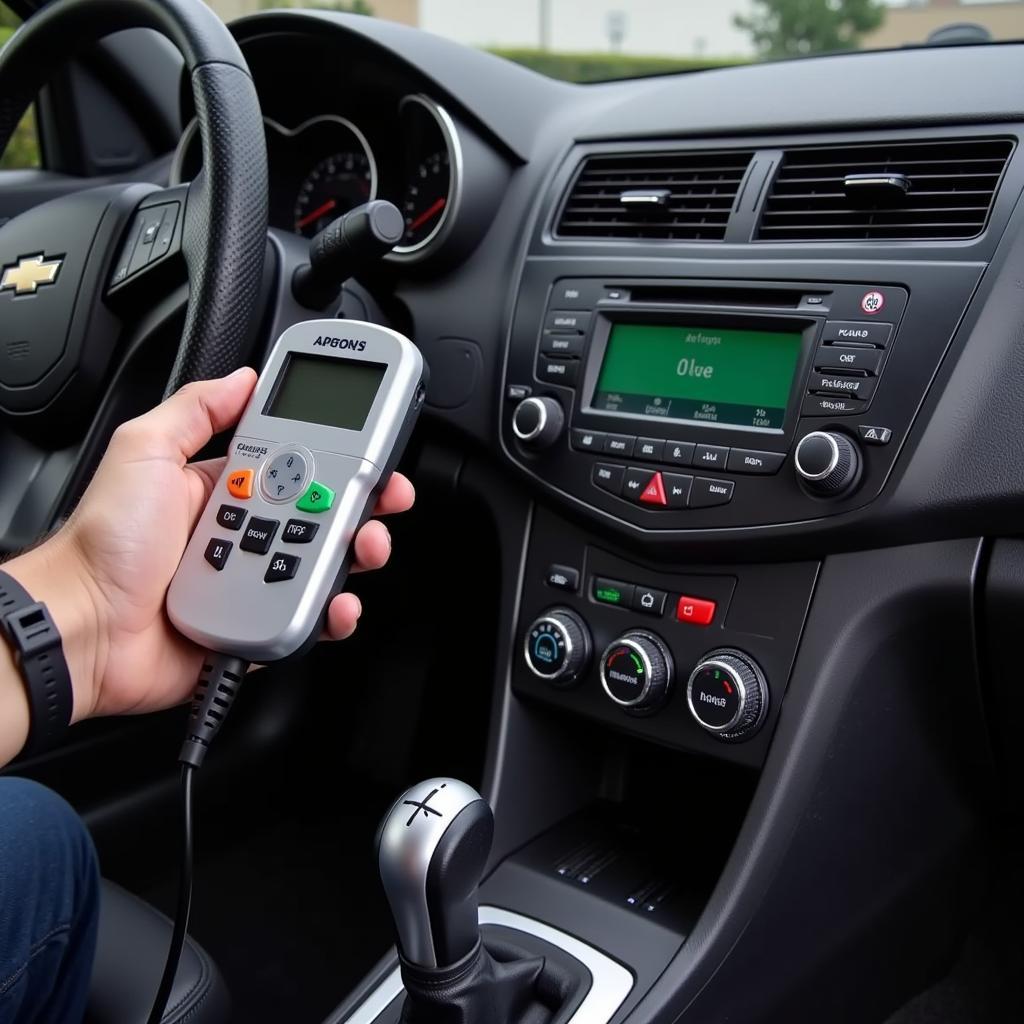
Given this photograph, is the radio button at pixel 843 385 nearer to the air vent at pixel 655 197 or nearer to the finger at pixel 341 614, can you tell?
the air vent at pixel 655 197

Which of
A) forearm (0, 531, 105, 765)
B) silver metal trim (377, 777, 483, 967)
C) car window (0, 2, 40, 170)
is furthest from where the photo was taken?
car window (0, 2, 40, 170)

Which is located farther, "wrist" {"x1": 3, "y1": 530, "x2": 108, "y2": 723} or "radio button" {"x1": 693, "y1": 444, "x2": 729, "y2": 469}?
"radio button" {"x1": 693, "y1": 444, "x2": 729, "y2": 469}

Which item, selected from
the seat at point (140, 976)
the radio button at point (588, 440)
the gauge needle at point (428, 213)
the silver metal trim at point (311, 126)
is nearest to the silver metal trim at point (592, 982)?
the seat at point (140, 976)

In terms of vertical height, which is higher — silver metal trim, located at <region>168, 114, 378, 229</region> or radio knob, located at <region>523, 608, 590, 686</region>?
silver metal trim, located at <region>168, 114, 378, 229</region>

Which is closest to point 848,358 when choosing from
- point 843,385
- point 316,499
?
point 843,385

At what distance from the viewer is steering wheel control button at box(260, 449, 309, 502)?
92 cm

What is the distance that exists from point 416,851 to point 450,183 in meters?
0.81

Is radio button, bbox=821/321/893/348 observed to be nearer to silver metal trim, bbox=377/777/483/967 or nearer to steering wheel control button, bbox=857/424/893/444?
steering wheel control button, bbox=857/424/893/444

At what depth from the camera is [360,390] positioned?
3.12 feet

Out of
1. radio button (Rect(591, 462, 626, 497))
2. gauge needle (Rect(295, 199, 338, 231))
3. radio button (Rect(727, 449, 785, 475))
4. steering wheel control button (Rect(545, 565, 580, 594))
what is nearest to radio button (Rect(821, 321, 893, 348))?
radio button (Rect(727, 449, 785, 475))

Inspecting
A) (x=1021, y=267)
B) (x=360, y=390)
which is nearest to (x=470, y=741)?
(x=360, y=390)

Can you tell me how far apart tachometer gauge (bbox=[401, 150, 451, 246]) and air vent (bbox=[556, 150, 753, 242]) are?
166 millimetres

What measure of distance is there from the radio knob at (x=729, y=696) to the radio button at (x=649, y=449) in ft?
0.64

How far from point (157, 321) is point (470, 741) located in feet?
2.72
